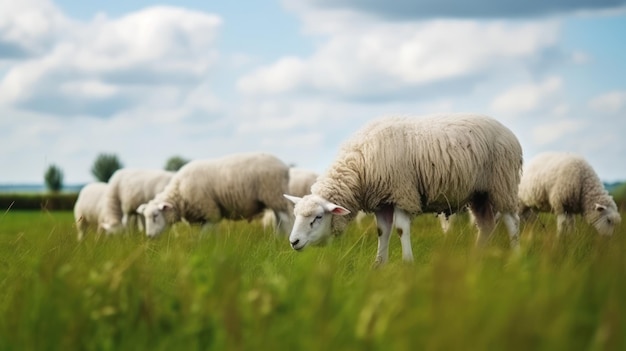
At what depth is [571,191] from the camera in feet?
39.2

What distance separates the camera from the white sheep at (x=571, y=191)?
1180cm

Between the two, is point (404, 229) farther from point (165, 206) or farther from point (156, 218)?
point (156, 218)

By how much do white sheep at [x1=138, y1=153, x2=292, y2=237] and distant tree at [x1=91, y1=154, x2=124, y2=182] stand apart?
30576 mm

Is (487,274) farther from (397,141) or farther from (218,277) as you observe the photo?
(397,141)

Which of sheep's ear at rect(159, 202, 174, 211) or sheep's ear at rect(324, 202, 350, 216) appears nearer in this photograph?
sheep's ear at rect(324, 202, 350, 216)

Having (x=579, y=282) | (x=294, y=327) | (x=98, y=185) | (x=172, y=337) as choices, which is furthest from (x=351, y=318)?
(x=98, y=185)

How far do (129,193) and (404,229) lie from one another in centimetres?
1004

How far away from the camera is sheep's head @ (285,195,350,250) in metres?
7.23

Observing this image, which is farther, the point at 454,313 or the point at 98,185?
the point at 98,185

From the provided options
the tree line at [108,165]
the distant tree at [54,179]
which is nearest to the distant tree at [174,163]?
the tree line at [108,165]

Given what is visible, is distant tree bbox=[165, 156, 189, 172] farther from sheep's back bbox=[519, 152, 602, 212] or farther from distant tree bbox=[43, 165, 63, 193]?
sheep's back bbox=[519, 152, 602, 212]

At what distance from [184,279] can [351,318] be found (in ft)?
2.77

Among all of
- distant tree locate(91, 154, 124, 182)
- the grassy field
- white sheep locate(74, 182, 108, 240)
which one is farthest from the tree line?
the grassy field

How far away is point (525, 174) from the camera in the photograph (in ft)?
41.7
